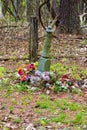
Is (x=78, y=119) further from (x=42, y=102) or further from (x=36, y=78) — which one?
(x=36, y=78)

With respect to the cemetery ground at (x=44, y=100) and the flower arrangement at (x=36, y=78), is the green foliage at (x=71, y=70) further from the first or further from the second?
the flower arrangement at (x=36, y=78)

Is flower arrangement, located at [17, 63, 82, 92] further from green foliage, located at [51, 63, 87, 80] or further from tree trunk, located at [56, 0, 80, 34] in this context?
tree trunk, located at [56, 0, 80, 34]

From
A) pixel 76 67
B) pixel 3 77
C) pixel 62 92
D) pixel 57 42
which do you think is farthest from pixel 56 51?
pixel 62 92

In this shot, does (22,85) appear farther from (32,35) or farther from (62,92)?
(32,35)

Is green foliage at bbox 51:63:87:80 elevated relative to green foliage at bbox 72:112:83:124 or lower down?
elevated

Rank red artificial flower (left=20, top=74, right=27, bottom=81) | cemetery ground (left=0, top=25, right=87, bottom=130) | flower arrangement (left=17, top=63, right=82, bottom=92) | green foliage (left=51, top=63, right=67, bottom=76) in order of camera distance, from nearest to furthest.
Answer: cemetery ground (left=0, top=25, right=87, bottom=130) → flower arrangement (left=17, top=63, right=82, bottom=92) → red artificial flower (left=20, top=74, right=27, bottom=81) → green foliage (left=51, top=63, right=67, bottom=76)

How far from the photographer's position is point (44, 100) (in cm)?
762

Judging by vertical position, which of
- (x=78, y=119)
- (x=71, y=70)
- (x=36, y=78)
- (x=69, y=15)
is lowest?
(x=78, y=119)

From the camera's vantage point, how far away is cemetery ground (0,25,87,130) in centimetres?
643

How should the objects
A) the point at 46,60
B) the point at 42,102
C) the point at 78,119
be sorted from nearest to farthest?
the point at 78,119
the point at 42,102
the point at 46,60

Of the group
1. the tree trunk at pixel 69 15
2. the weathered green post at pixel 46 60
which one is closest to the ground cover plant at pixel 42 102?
the weathered green post at pixel 46 60

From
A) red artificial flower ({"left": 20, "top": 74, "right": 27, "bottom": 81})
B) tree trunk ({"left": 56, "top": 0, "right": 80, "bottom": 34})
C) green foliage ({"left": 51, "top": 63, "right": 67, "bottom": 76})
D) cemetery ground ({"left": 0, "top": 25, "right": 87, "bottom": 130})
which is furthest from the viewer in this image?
tree trunk ({"left": 56, "top": 0, "right": 80, "bottom": 34})

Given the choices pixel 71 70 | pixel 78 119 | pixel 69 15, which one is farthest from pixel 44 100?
pixel 69 15

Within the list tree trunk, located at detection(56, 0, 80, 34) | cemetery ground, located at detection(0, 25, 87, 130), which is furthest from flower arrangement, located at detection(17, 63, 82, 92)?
tree trunk, located at detection(56, 0, 80, 34)
